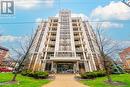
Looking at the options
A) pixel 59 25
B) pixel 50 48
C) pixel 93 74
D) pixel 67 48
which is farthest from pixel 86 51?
pixel 93 74

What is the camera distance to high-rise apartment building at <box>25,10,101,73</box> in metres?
65.1

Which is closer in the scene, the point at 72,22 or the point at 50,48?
the point at 50,48

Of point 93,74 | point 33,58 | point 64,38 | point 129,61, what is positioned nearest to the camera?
point 93,74

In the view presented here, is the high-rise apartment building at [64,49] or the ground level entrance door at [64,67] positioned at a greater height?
the high-rise apartment building at [64,49]

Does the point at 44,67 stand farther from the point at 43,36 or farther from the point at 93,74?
the point at 93,74

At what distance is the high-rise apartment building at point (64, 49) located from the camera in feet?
214

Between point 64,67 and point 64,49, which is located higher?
point 64,49

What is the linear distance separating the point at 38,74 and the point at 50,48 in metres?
29.9

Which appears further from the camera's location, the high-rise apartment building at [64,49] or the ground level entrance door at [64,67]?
the ground level entrance door at [64,67]

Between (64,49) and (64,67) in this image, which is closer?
(64,49)

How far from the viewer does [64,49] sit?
68625 mm

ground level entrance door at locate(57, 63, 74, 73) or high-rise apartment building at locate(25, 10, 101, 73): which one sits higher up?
high-rise apartment building at locate(25, 10, 101, 73)

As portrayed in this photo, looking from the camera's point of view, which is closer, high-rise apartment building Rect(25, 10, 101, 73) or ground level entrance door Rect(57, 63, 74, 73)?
high-rise apartment building Rect(25, 10, 101, 73)

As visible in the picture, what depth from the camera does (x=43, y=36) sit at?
74.1 meters
